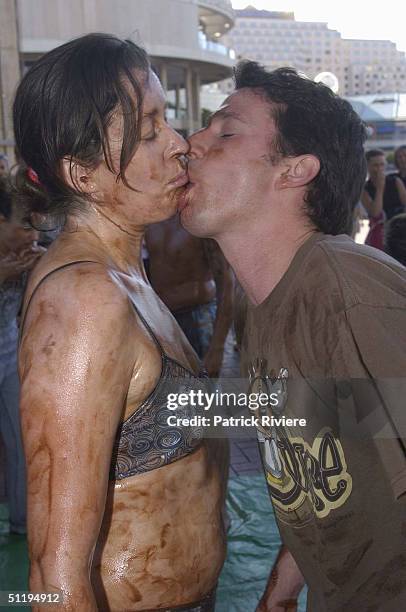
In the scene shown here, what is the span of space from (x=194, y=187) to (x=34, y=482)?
36.9 inches

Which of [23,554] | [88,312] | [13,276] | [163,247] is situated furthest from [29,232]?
[88,312]

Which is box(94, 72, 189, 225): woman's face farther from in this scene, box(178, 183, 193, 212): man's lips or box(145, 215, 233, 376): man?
box(145, 215, 233, 376): man

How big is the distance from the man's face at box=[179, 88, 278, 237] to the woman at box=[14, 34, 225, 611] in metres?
0.08

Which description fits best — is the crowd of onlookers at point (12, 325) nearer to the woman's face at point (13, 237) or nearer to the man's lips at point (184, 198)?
the woman's face at point (13, 237)

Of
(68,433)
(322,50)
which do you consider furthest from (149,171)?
(322,50)

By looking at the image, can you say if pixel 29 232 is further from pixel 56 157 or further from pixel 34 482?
pixel 34 482

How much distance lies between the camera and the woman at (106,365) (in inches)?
48.3

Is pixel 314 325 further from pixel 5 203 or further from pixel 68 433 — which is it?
pixel 5 203

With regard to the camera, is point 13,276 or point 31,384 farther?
point 13,276

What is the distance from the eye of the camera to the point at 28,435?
4.05ft

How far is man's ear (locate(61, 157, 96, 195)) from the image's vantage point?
1539 millimetres

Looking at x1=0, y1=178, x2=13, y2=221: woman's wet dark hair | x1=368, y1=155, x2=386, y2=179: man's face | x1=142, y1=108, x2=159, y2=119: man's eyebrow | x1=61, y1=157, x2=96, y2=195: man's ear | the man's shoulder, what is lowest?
x1=368, y1=155, x2=386, y2=179: man's face

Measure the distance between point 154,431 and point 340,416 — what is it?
423 millimetres

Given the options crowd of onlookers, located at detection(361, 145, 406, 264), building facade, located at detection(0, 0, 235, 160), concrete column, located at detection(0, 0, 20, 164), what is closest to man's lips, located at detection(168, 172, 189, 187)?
crowd of onlookers, located at detection(361, 145, 406, 264)
